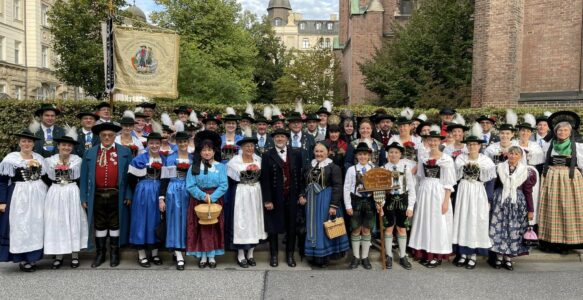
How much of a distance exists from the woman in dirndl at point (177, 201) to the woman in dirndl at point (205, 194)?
0.38ft

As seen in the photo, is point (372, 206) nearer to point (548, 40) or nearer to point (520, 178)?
point (520, 178)

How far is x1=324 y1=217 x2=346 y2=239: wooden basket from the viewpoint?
615 cm

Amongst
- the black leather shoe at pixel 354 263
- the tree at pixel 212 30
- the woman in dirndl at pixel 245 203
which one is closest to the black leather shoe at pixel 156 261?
the woman in dirndl at pixel 245 203

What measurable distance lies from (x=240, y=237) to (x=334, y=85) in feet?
87.1

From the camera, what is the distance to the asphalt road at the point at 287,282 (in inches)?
213

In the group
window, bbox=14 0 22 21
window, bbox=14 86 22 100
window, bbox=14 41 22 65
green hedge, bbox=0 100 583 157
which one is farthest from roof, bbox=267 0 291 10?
green hedge, bbox=0 100 583 157

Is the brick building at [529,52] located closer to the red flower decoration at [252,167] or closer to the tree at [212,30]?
the red flower decoration at [252,167]

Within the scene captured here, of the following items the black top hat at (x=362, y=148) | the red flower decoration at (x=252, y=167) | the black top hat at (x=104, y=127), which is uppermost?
the black top hat at (x=104, y=127)

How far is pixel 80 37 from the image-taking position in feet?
70.0

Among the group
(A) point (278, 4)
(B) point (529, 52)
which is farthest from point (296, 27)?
(B) point (529, 52)

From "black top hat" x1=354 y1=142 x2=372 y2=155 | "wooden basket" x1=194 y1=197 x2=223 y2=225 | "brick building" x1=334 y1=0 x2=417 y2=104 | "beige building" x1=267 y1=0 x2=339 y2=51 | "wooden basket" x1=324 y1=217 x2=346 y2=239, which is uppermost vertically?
"beige building" x1=267 y1=0 x2=339 y2=51

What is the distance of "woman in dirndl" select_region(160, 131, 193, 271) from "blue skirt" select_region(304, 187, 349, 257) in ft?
6.06

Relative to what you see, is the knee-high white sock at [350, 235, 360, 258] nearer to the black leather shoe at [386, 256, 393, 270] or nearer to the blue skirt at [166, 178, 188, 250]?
the black leather shoe at [386, 256, 393, 270]

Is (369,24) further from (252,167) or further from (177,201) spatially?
(177,201)
